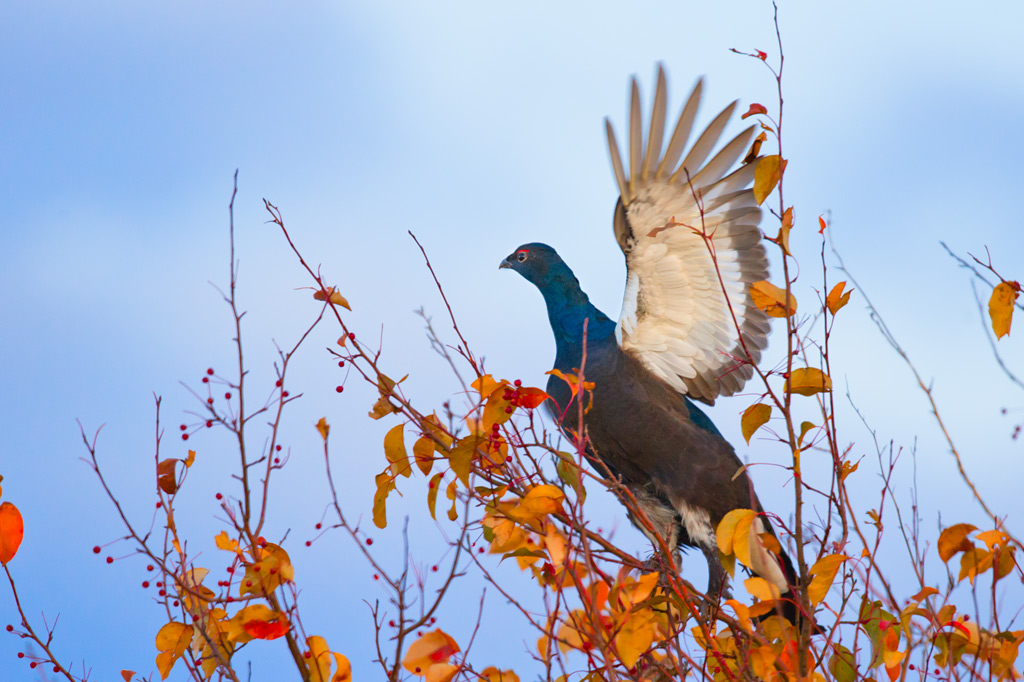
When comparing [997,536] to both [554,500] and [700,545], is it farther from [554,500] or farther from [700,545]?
[700,545]

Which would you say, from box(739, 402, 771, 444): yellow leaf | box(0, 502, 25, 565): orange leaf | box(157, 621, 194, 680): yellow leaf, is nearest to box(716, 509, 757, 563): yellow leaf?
box(739, 402, 771, 444): yellow leaf

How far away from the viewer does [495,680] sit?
6.20 ft

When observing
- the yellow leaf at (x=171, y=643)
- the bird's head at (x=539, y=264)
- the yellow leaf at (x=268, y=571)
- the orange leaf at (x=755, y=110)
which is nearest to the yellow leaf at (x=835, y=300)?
the orange leaf at (x=755, y=110)

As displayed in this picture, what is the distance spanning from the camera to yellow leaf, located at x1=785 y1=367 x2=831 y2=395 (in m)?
1.75

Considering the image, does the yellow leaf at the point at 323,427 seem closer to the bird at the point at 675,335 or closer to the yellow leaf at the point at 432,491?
the yellow leaf at the point at 432,491

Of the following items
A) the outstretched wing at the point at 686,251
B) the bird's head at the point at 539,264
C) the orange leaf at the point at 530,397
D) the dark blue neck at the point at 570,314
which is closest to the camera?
the orange leaf at the point at 530,397

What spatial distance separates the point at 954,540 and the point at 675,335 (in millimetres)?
1861

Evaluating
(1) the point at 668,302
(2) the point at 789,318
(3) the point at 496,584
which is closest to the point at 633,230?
(1) the point at 668,302

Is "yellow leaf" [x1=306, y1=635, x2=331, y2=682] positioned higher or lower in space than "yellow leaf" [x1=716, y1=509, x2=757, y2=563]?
higher

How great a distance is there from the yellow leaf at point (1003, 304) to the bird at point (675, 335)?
1317 mm

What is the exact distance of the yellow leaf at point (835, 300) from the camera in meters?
1.78

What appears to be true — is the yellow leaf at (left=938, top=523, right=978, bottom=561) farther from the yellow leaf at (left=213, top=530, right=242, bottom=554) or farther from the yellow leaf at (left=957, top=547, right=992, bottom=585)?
the yellow leaf at (left=213, top=530, right=242, bottom=554)

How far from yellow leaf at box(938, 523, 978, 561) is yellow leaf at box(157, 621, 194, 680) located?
1.56m

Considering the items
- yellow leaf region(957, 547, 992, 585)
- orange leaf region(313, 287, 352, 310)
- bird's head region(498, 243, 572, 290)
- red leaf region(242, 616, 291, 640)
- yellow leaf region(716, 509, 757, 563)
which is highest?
bird's head region(498, 243, 572, 290)
